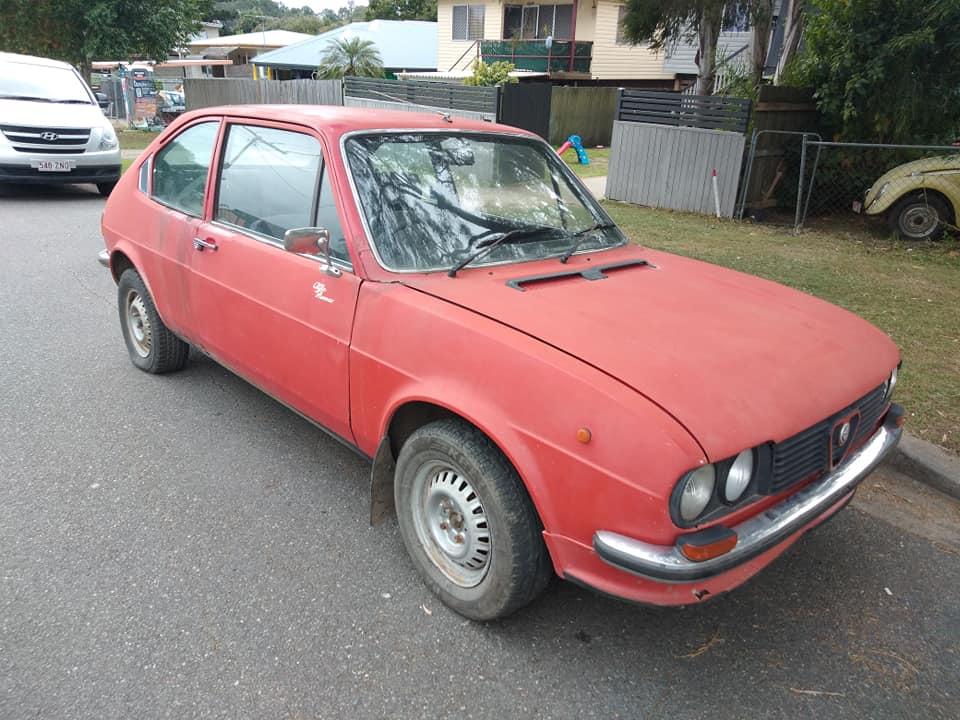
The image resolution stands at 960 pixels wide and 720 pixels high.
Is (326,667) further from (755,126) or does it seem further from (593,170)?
(593,170)

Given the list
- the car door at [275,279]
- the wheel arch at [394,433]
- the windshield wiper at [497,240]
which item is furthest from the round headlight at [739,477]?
the car door at [275,279]

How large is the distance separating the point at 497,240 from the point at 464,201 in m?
0.28

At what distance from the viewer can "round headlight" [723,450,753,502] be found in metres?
2.25

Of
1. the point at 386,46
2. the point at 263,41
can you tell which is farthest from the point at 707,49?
the point at 263,41

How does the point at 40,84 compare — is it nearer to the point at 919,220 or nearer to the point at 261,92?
the point at 261,92

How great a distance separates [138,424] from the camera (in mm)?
4309

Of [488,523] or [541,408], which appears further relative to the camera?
[488,523]

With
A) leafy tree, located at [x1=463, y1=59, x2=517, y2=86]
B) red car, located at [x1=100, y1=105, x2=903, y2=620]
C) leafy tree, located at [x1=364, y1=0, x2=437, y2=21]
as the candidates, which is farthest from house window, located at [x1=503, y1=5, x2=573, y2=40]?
leafy tree, located at [x1=364, y1=0, x2=437, y2=21]

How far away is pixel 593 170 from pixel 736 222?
22.0 ft

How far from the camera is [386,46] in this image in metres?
36.1

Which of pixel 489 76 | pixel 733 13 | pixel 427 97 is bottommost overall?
pixel 427 97

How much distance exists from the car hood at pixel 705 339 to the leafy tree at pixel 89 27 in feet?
67.6

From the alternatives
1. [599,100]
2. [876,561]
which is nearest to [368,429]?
[876,561]

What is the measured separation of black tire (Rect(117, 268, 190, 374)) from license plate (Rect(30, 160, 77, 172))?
734cm
